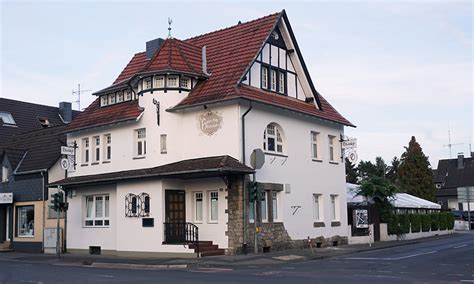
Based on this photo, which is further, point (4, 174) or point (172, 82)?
point (4, 174)

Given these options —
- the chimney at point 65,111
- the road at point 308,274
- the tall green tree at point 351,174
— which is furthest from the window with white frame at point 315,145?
the tall green tree at point 351,174

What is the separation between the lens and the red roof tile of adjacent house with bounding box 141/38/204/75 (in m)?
28.4

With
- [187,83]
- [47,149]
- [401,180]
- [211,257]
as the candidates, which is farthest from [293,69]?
[401,180]

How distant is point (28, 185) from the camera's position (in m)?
35.9

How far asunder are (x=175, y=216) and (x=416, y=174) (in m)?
43.0

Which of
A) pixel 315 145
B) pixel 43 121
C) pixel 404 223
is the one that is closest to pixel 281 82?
pixel 315 145

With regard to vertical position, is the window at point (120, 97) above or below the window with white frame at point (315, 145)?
above

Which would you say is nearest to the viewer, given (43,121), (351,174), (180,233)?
(180,233)

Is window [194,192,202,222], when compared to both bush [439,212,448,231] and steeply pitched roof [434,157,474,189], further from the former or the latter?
steeply pitched roof [434,157,474,189]

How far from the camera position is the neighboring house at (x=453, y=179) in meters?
86.5

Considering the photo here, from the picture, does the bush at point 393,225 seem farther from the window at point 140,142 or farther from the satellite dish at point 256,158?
the window at point 140,142

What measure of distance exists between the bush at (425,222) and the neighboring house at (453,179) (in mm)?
43478

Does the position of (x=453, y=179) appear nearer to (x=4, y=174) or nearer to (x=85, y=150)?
(x=85, y=150)

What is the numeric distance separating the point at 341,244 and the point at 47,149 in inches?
722
